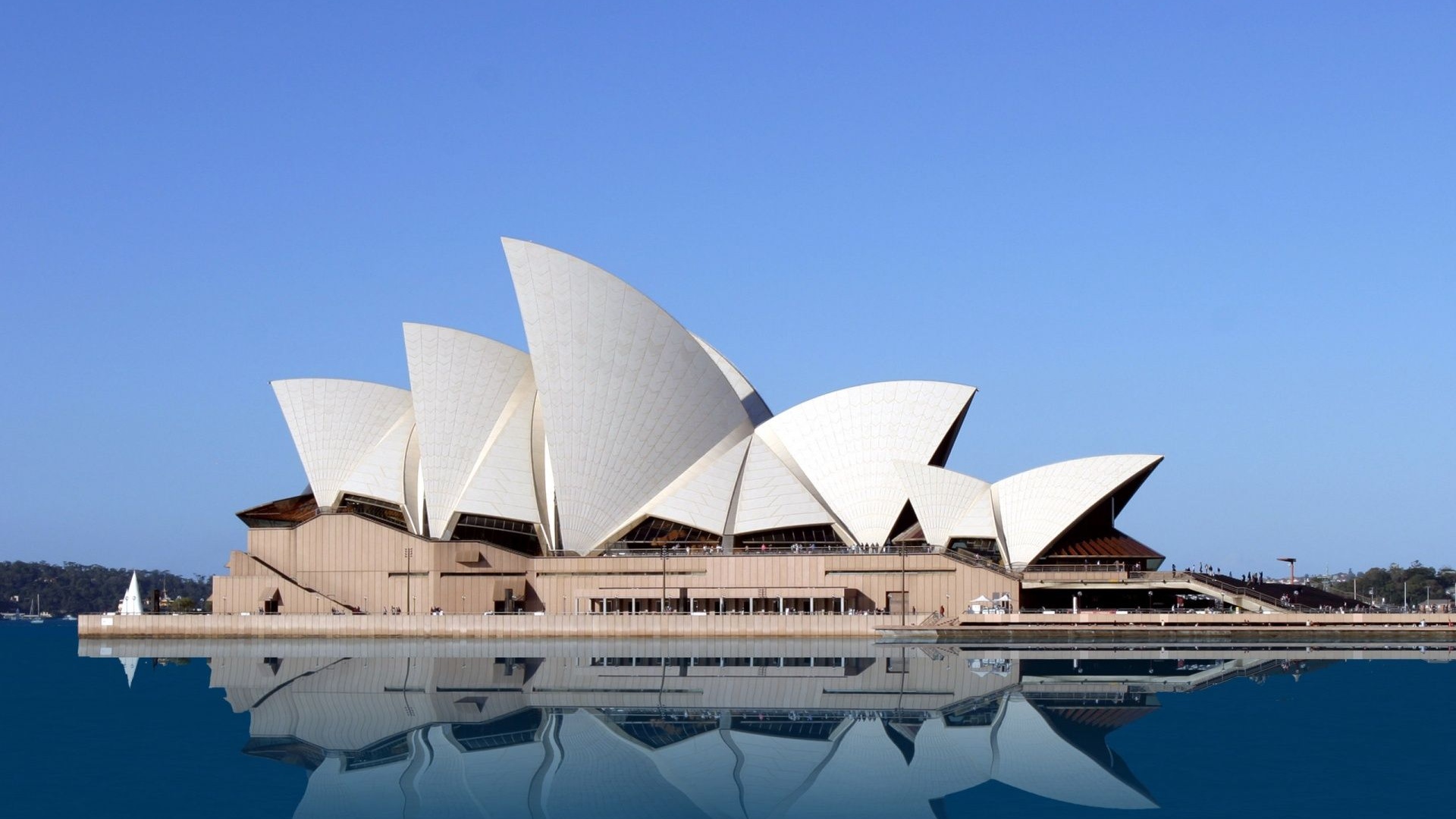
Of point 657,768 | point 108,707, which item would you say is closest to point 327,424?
point 108,707

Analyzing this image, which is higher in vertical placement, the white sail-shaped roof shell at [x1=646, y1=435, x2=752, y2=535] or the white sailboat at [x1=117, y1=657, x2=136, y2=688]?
the white sail-shaped roof shell at [x1=646, y1=435, x2=752, y2=535]

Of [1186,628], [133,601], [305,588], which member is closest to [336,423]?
[305,588]

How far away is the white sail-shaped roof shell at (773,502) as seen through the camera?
6194 centimetres

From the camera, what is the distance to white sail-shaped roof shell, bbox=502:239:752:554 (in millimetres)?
59812

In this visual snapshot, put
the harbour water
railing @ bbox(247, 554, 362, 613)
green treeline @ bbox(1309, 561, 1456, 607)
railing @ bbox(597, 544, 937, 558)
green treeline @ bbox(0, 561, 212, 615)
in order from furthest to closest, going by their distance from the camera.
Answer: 1. green treeline @ bbox(0, 561, 212, 615)
2. green treeline @ bbox(1309, 561, 1456, 607)
3. railing @ bbox(247, 554, 362, 613)
4. railing @ bbox(597, 544, 937, 558)
5. the harbour water

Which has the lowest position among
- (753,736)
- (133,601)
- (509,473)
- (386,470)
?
(753,736)

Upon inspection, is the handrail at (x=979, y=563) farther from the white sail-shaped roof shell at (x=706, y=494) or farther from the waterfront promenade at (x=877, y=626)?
the white sail-shaped roof shell at (x=706, y=494)

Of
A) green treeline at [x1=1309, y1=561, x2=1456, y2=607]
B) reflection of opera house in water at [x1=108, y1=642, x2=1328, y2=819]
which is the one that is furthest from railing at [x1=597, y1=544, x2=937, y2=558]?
green treeline at [x1=1309, y1=561, x2=1456, y2=607]

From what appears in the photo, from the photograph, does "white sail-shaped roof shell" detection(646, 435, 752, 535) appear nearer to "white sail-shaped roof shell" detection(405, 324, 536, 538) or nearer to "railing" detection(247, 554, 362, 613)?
"white sail-shaped roof shell" detection(405, 324, 536, 538)

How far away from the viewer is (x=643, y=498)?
6228cm

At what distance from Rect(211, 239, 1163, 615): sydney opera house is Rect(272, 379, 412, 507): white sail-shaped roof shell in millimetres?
948

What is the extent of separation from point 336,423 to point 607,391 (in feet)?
44.5

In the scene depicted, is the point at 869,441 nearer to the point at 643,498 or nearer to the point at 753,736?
the point at 643,498

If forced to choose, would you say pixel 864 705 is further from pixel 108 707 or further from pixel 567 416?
pixel 567 416
